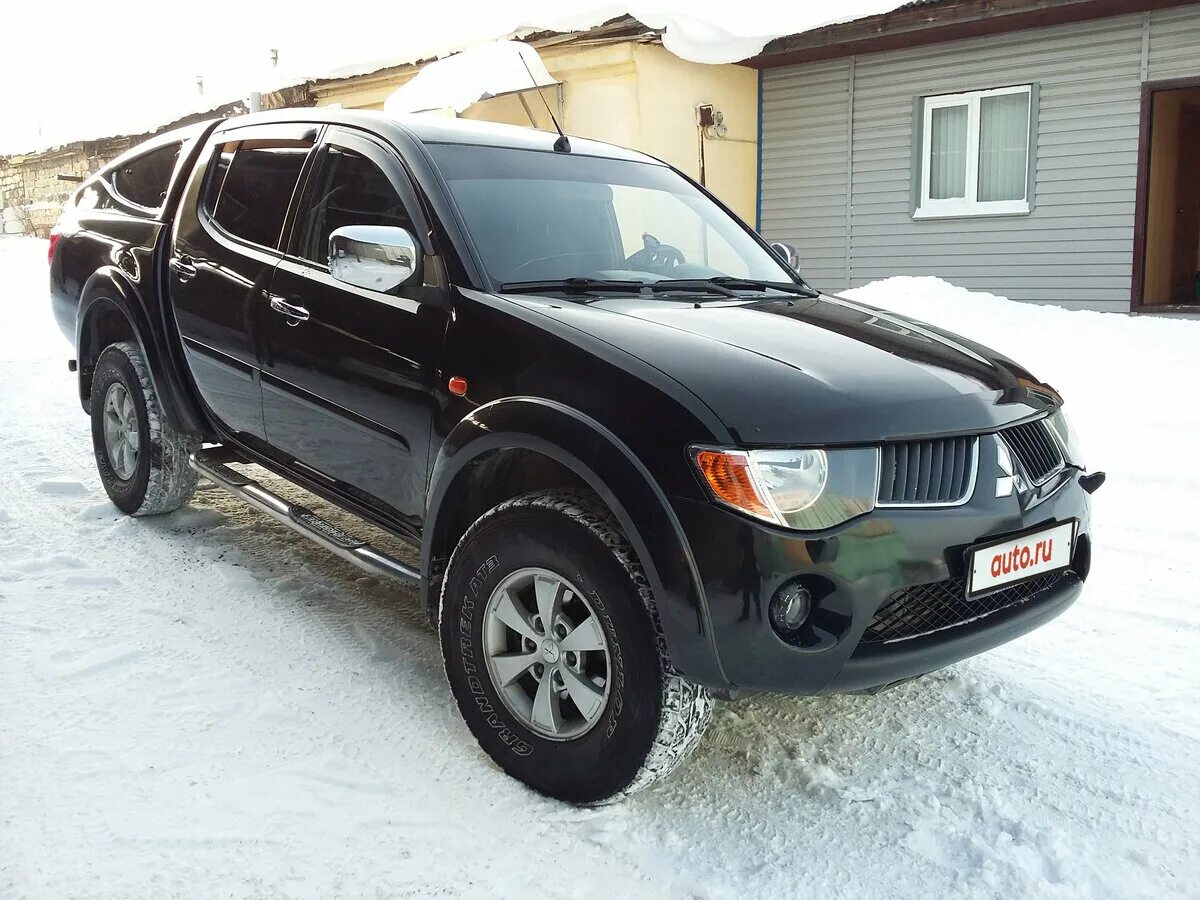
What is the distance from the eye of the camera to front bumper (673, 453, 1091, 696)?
2.24m

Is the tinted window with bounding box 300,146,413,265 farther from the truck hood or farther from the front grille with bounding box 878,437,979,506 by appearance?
the front grille with bounding box 878,437,979,506

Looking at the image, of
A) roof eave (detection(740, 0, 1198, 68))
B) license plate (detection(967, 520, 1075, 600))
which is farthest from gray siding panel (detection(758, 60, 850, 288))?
license plate (detection(967, 520, 1075, 600))

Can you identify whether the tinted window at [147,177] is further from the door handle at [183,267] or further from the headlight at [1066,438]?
the headlight at [1066,438]

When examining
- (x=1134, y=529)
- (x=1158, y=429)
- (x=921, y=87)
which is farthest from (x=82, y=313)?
(x=921, y=87)

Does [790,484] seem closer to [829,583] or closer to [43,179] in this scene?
[829,583]

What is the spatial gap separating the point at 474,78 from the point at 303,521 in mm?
8057

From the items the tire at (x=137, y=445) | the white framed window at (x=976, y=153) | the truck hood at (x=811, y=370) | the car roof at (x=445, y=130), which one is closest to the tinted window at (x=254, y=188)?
the car roof at (x=445, y=130)

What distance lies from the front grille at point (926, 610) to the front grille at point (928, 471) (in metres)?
0.20

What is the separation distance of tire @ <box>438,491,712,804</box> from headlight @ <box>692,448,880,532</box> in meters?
0.31

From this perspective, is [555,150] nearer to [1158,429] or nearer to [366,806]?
[366,806]

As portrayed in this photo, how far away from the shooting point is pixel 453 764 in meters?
2.86

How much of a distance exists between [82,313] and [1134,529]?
5047 mm

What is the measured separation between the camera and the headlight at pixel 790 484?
226cm

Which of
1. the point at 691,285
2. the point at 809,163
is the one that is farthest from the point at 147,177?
the point at 809,163
